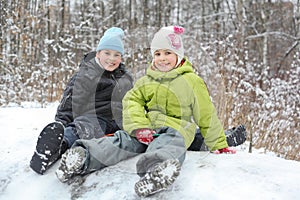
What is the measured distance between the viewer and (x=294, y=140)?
175 inches

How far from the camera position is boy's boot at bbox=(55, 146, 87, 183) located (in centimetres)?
196

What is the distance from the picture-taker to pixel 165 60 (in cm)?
232

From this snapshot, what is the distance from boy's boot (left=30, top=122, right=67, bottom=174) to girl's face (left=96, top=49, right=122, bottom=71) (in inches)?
29.4

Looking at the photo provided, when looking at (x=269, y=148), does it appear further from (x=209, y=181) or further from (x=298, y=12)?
(x=298, y=12)

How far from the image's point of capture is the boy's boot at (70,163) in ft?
6.43

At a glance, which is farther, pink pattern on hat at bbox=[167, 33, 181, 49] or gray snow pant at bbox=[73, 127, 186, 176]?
pink pattern on hat at bbox=[167, 33, 181, 49]

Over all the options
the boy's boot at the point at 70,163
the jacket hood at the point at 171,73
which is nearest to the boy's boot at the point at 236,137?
the jacket hood at the point at 171,73

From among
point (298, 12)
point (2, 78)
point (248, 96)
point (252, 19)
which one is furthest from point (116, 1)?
point (248, 96)

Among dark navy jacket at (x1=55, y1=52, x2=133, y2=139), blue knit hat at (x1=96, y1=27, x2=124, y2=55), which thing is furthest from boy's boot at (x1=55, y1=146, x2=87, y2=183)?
blue knit hat at (x1=96, y1=27, x2=124, y2=55)

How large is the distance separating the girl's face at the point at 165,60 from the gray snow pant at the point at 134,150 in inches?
16.6

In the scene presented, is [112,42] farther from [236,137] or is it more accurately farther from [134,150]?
[236,137]

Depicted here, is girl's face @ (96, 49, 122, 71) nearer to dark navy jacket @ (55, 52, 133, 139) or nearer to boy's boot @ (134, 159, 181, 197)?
dark navy jacket @ (55, 52, 133, 139)

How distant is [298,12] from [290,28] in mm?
4746

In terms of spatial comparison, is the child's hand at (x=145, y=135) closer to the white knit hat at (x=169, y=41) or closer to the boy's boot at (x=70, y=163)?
the boy's boot at (x=70, y=163)
